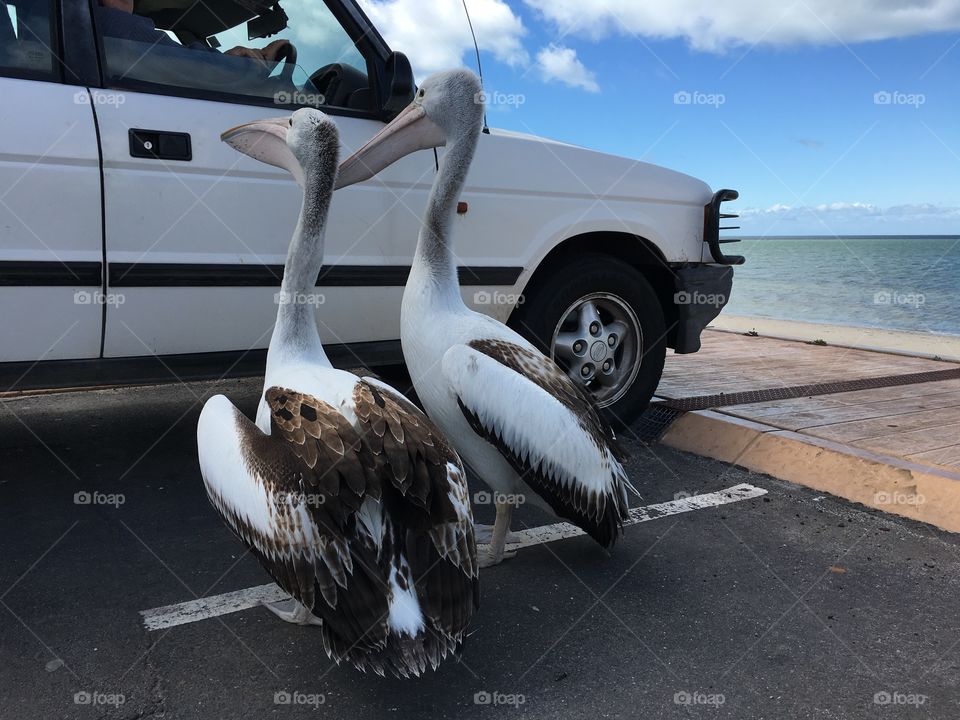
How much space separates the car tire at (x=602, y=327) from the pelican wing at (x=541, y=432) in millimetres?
1468

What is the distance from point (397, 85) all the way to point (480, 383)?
186 cm

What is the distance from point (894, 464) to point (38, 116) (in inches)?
172

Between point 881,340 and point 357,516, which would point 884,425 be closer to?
point 357,516

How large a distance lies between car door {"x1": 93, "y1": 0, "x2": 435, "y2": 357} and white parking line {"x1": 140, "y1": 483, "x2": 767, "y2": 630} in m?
1.34

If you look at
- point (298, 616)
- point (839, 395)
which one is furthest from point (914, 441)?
point (298, 616)

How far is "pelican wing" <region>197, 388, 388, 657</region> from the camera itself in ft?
7.04

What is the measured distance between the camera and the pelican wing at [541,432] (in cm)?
299

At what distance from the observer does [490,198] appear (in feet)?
14.5

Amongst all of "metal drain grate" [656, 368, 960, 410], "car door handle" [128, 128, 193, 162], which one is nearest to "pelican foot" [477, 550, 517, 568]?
"car door handle" [128, 128, 193, 162]

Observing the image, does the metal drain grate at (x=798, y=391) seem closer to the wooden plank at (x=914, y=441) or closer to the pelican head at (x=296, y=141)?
the wooden plank at (x=914, y=441)

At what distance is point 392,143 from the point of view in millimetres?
3699

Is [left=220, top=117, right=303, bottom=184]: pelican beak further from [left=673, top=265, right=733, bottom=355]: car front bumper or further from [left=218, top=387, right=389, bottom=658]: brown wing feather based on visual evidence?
[left=673, top=265, right=733, bottom=355]: car front bumper

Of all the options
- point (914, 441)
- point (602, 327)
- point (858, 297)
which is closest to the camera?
point (914, 441)

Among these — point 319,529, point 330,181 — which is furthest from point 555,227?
point 319,529
